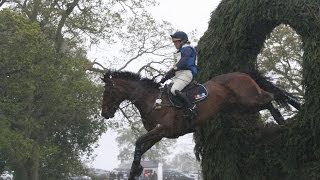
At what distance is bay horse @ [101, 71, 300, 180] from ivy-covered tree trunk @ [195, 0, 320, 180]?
0.77 meters

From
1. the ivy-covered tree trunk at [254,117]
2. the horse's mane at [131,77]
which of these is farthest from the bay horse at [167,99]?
the ivy-covered tree trunk at [254,117]

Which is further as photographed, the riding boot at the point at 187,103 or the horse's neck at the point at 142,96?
the horse's neck at the point at 142,96

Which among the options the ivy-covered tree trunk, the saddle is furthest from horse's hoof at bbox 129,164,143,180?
the ivy-covered tree trunk

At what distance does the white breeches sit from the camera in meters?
9.08

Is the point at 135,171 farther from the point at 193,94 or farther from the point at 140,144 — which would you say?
the point at 193,94

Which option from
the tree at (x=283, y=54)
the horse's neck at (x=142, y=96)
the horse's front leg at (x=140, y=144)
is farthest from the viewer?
the tree at (x=283, y=54)

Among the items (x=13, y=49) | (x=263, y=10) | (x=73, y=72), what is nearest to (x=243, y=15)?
(x=263, y=10)

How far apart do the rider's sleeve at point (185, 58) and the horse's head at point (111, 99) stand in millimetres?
1262

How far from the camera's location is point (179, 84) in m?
9.09

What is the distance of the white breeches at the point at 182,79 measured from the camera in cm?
908

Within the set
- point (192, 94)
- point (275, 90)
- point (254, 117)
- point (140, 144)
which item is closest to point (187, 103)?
point (192, 94)

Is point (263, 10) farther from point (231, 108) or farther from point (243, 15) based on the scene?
point (231, 108)

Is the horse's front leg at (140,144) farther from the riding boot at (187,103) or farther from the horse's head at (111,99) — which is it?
the horse's head at (111,99)

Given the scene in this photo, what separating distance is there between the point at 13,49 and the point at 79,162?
1451 centimetres
